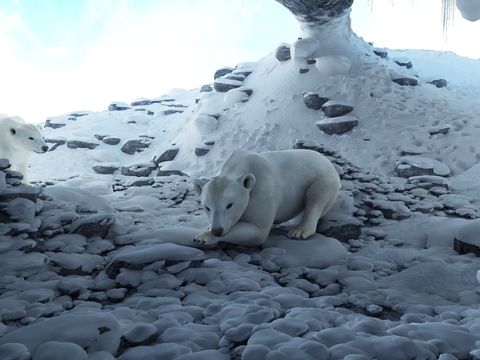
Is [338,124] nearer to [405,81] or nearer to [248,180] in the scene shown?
→ [405,81]

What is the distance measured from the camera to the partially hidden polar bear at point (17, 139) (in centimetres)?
425

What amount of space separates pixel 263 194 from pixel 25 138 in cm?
379

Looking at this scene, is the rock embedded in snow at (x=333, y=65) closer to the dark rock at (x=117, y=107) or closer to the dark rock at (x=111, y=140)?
the dark rock at (x=111, y=140)

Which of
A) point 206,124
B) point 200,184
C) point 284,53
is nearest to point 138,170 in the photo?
point 206,124

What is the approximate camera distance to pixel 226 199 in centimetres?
212

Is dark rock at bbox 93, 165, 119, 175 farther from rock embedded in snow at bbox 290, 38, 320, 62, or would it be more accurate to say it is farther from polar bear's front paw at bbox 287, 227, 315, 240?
polar bear's front paw at bbox 287, 227, 315, 240

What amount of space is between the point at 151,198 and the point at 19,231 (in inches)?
75.1

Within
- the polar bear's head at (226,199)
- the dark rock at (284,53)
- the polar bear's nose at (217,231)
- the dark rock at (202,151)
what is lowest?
the dark rock at (202,151)

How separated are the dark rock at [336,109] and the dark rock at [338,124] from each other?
28 cm

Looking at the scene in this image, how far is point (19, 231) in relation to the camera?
1992mm

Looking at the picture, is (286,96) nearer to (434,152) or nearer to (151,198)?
(434,152)

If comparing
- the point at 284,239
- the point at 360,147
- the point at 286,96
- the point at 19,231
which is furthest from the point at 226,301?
the point at 286,96

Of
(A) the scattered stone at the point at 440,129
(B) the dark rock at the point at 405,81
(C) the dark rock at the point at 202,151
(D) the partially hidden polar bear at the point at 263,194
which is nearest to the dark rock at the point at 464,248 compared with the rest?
(D) the partially hidden polar bear at the point at 263,194

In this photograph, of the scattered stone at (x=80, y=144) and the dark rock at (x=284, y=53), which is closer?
the dark rock at (x=284, y=53)
